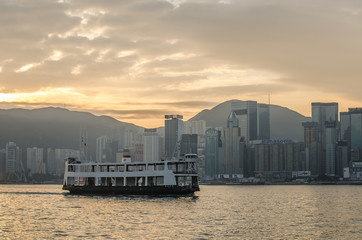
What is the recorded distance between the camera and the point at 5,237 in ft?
180

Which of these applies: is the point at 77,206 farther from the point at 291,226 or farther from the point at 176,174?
the point at 291,226

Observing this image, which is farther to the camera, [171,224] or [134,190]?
[134,190]

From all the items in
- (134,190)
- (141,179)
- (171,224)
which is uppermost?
(141,179)

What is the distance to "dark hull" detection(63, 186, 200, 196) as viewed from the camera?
10894cm

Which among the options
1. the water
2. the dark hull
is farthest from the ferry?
the water

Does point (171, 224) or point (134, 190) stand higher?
point (134, 190)

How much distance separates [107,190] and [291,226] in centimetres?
6134

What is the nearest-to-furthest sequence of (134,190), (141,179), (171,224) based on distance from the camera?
(171,224), (134,190), (141,179)

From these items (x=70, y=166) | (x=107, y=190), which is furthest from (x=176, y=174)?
(x=70, y=166)

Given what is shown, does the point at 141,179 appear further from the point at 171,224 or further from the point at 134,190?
the point at 171,224

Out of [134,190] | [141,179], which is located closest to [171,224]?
[134,190]

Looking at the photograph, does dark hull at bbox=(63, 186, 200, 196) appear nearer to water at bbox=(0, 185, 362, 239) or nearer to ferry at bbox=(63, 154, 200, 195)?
ferry at bbox=(63, 154, 200, 195)

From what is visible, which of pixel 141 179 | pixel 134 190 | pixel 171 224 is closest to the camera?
pixel 171 224

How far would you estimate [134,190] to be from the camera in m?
114
